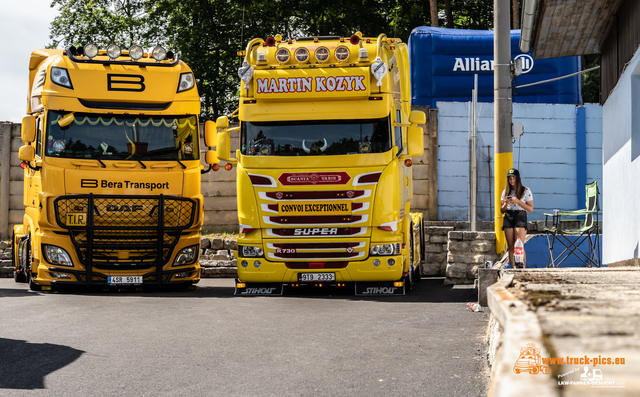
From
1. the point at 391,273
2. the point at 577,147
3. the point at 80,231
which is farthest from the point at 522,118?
the point at 80,231

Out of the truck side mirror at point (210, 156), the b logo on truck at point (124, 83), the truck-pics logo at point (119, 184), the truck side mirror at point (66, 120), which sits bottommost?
the truck-pics logo at point (119, 184)

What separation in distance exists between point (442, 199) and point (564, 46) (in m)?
3.86

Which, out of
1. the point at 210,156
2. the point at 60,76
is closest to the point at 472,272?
the point at 210,156

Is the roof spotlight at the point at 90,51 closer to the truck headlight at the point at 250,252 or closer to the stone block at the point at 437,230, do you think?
the truck headlight at the point at 250,252

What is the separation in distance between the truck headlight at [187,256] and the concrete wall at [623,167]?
6.84m

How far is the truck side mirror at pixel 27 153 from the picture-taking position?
38.9 ft

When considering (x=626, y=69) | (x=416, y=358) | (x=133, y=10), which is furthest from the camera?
(x=133, y=10)

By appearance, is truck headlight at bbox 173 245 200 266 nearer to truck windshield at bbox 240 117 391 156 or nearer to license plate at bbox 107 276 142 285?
license plate at bbox 107 276 142 285

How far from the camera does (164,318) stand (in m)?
8.73

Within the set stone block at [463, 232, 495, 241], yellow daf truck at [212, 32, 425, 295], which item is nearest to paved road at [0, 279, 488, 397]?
yellow daf truck at [212, 32, 425, 295]

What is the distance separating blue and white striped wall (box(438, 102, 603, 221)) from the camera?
14938mm

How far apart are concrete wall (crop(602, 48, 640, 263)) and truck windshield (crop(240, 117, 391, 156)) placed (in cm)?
342

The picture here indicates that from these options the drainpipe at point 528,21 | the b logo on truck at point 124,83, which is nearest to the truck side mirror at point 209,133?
the b logo on truck at point 124,83

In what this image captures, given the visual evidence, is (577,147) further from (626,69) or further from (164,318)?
(164,318)
